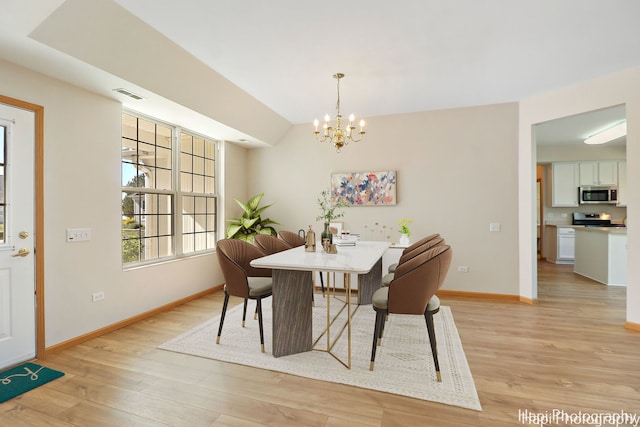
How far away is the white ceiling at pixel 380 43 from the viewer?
89.8 inches

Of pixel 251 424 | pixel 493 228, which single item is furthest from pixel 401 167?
pixel 251 424

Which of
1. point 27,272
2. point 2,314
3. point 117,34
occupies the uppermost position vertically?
point 117,34

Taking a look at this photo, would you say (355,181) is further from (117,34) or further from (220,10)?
(117,34)

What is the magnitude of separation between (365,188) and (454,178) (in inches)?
51.4

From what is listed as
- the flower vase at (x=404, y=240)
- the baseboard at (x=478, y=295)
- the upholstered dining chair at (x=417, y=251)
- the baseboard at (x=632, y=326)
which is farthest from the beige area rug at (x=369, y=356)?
the baseboard at (x=632, y=326)

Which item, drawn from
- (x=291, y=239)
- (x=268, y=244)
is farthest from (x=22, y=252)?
(x=291, y=239)

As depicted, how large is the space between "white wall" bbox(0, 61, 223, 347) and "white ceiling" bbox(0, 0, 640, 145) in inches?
8.4

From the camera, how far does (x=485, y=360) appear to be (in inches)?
101

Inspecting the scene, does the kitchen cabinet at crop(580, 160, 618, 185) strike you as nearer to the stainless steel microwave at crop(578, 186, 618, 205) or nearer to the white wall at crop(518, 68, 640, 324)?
the stainless steel microwave at crop(578, 186, 618, 205)

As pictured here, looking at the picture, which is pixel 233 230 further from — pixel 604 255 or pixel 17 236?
pixel 604 255

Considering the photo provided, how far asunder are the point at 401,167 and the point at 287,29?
2.81 metres

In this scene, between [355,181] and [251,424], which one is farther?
[355,181]

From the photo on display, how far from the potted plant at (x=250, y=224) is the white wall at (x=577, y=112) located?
366 centimetres

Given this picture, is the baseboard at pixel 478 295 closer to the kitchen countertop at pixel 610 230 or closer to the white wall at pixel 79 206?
the kitchen countertop at pixel 610 230
